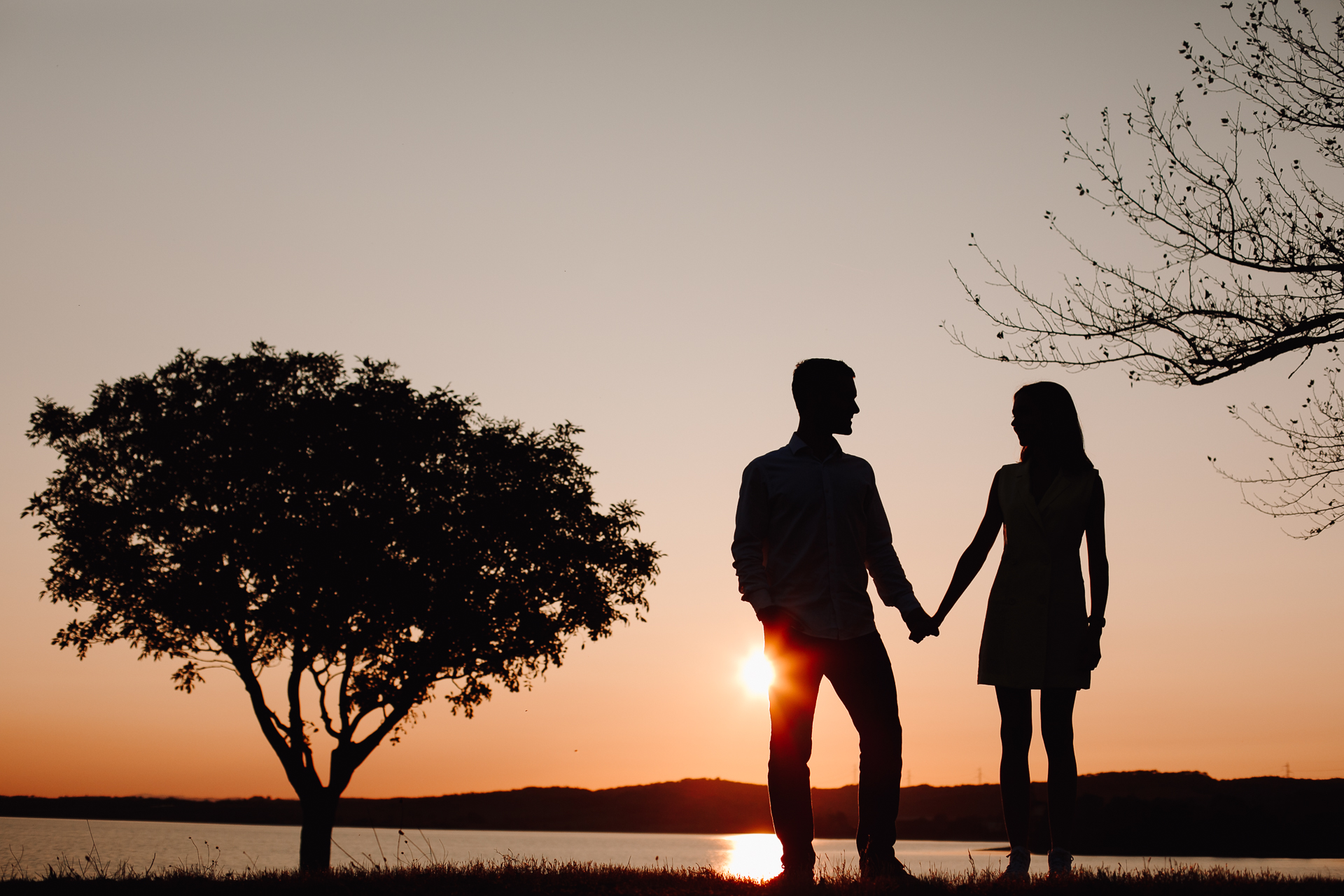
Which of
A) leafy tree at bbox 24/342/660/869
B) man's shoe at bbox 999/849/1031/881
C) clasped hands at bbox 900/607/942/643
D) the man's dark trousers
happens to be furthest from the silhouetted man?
leafy tree at bbox 24/342/660/869

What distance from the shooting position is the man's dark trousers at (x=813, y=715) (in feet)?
18.6

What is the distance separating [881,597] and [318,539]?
1986 centimetres

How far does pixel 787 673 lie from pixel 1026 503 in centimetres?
190

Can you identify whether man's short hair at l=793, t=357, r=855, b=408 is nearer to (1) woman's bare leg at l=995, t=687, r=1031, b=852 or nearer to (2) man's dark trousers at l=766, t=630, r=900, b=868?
(2) man's dark trousers at l=766, t=630, r=900, b=868

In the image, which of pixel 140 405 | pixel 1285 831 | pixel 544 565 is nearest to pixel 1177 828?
pixel 1285 831

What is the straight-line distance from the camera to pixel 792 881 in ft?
18.3

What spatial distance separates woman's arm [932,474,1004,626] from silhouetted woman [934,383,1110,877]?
14 millimetres

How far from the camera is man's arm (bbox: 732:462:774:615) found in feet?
19.0

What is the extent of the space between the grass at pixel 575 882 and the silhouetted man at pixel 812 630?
1.16 ft

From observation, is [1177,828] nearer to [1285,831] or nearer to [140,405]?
[1285,831]

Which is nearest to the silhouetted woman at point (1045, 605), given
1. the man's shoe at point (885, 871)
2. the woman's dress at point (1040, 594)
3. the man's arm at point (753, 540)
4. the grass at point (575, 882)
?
the woman's dress at point (1040, 594)

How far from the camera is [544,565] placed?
25.1 m

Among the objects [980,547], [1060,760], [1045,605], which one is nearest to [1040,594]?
[1045,605]

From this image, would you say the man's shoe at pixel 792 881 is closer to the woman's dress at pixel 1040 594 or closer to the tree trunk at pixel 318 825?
the woman's dress at pixel 1040 594
